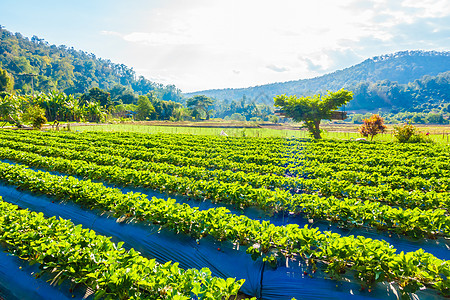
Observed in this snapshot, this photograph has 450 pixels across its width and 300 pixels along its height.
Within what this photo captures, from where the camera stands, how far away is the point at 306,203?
5461 millimetres

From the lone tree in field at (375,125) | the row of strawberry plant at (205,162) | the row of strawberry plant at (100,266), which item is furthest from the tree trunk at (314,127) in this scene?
the row of strawberry plant at (100,266)

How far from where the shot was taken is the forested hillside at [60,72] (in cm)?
8894

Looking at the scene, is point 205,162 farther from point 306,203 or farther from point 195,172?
point 306,203

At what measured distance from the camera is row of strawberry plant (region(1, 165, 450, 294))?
320 cm

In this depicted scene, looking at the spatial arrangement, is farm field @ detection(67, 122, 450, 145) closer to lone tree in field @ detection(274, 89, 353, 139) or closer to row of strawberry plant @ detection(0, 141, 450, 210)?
lone tree in field @ detection(274, 89, 353, 139)

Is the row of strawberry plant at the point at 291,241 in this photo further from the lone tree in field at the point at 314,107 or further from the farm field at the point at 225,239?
the lone tree in field at the point at 314,107

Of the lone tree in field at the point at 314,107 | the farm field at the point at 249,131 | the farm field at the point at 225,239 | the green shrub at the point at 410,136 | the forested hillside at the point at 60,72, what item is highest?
the forested hillside at the point at 60,72

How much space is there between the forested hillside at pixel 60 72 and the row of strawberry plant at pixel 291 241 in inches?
2023

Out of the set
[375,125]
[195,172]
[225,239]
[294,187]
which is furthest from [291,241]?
[375,125]

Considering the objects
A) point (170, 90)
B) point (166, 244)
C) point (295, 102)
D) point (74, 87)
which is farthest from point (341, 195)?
point (170, 90)

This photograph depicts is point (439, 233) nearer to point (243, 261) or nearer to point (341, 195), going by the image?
point (341, 195)

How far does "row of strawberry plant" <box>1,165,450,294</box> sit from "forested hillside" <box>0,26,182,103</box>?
5138 centimetres

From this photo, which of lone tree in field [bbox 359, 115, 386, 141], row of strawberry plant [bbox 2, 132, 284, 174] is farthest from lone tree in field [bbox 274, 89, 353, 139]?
row of strawberry plant [bbox 2, 132, 284, 174]

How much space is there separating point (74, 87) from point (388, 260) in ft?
393
